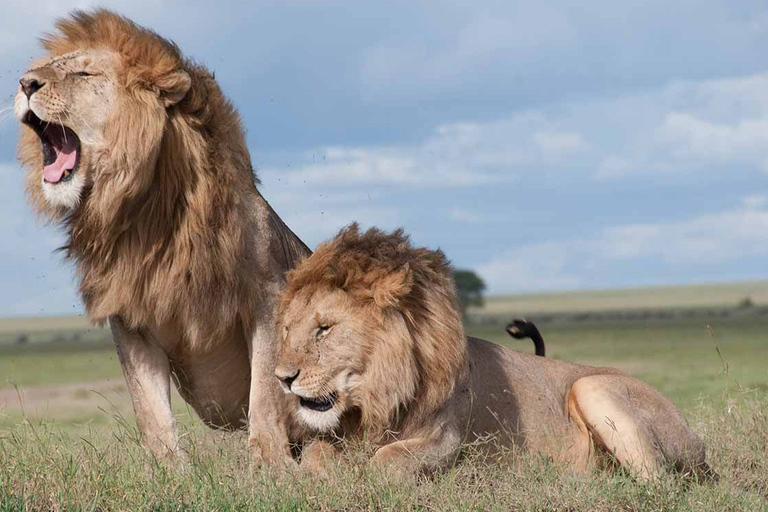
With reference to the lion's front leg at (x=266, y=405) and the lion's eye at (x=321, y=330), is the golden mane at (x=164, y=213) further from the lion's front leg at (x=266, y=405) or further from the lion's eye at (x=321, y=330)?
the lion's eye at (x=321, y=330)

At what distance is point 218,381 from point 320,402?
892 millimetres

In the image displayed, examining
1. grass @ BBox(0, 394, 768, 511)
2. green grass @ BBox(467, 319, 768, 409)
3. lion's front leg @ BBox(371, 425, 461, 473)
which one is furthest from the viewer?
green grass @ BBox(467, 319, 768, 409)

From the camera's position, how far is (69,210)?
4.74m

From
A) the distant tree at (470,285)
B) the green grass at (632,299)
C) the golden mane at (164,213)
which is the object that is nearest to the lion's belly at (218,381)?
the golden mane at (164,213)

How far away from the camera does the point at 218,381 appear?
17.0 feet

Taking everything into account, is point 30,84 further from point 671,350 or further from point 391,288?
point 671,350

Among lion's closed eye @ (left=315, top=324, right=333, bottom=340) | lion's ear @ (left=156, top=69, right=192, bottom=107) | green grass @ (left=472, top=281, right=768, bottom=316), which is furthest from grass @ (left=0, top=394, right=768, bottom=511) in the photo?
green grass @ (left=472, top=281, right=768, bottom=316)

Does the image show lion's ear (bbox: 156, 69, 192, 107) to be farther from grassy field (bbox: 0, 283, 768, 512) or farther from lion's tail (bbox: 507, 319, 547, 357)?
lion's tail (bbox: 507, 319, 547, 357)

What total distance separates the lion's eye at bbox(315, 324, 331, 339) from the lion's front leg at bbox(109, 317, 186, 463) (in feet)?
2.85

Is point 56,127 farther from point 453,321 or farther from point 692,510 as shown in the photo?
point 692,510

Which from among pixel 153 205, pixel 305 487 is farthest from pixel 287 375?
pixel 153 205

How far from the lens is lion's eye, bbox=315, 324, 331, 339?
4422 millimetres

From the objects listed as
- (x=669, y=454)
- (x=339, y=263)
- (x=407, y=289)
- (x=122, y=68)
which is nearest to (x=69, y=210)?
(x=122, y=68)

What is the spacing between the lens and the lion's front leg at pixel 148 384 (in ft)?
15.9
